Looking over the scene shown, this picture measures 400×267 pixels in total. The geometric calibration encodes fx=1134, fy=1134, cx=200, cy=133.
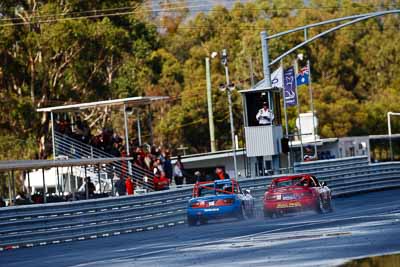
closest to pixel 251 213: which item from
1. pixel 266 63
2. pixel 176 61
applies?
pixel 266 63

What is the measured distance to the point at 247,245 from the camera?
21.3 meters

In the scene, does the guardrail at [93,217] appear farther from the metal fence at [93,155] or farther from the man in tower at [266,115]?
the metal fence at [93,155]

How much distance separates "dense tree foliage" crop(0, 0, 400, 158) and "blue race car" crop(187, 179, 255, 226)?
31458 millimetres

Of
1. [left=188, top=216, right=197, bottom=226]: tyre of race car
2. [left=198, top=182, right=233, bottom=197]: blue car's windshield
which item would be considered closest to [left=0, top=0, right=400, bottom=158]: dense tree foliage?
[left=198, top=182, right=233, bottom=197]: blue car's windshield

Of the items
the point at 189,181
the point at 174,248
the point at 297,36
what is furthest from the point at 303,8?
the point at 174,248

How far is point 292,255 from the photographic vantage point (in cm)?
1831

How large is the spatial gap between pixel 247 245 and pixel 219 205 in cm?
1023

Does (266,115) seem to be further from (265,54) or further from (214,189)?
(214,189)

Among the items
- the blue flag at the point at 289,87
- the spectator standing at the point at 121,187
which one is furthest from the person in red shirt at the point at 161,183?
the blue flag at the point at 289,87

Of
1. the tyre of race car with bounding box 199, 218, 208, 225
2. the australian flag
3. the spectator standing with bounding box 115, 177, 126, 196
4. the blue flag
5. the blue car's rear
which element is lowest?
the tyre of race car with bounding box 199, 218, 208, 225

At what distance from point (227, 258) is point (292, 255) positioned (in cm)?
108

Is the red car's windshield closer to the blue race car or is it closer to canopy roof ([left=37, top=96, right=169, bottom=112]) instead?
the blue race car

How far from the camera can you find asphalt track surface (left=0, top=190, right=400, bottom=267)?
18.2 m

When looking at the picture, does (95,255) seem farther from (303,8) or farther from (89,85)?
(303,8)
